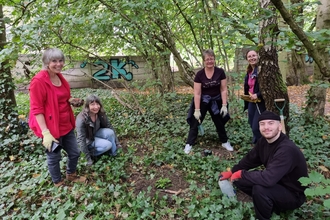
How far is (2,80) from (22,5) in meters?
1.33

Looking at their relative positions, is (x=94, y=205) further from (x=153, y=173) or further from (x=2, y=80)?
(x=2, y=80)

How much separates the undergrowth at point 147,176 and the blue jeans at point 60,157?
0.19 meters

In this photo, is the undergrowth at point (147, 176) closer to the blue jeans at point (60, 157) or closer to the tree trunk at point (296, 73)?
the blue jeans at point (60, 157)

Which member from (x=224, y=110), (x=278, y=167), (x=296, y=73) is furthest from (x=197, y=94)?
(x=296, y=73)

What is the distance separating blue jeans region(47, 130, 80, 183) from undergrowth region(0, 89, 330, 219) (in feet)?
0.62

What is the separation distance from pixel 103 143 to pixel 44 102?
1238mm

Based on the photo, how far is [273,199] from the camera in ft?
7.39

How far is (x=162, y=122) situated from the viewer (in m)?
5.27

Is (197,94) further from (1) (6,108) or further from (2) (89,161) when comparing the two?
(1) (6,108)

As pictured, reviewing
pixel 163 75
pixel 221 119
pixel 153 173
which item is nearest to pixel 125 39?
pixel 163 75

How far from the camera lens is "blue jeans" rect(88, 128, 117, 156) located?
12.1ft

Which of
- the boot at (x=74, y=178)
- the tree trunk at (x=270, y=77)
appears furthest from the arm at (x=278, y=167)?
the boot at (x=74, y=178)

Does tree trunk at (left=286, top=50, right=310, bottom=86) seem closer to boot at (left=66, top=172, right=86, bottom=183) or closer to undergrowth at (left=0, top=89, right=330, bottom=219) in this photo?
undergrowth at (left=0, top=89, right=330, bottom=219)

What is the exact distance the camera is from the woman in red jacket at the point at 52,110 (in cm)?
261
